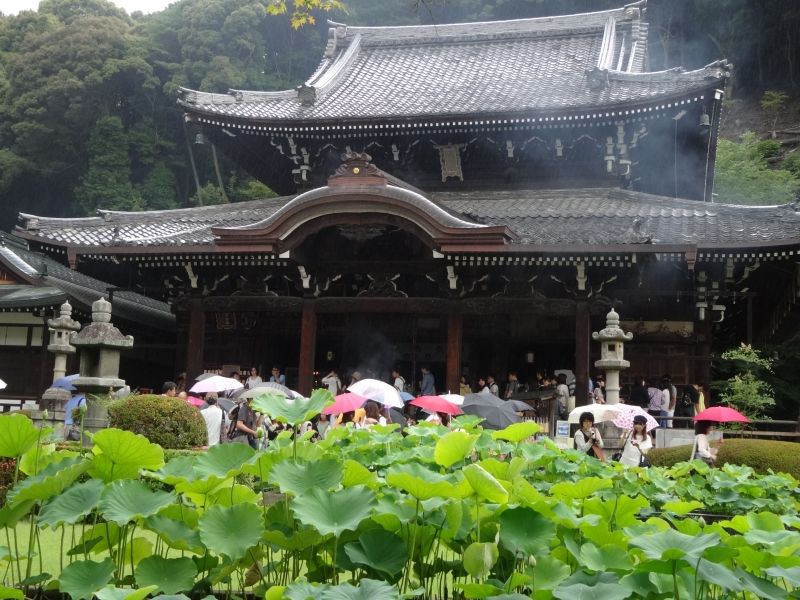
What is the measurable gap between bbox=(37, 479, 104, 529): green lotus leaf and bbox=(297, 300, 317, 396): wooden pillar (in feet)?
41.6

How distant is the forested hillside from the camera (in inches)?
1679

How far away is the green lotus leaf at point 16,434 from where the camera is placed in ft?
12.3

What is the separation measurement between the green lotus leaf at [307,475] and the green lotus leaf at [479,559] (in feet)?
1.98

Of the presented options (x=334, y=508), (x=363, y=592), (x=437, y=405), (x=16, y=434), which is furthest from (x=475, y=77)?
(x=363, y=592)

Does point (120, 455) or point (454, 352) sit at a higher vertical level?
point (454, 352)

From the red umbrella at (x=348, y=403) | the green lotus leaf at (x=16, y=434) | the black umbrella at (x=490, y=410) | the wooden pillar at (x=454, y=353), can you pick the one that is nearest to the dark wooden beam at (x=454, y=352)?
the wooden pillar at (x=454, y=353)

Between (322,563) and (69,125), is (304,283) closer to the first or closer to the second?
(322,563)

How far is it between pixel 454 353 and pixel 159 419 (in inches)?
275

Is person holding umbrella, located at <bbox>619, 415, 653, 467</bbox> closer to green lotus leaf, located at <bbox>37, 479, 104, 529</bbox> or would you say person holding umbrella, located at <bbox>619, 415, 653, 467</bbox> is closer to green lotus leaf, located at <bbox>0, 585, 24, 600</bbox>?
green lotus leaf, located at <bbox>37, 479, 104, 529</bbox>

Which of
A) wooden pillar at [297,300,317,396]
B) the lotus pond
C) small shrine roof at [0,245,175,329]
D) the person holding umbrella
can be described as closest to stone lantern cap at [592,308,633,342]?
the person holding umbrella

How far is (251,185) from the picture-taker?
42.4 meters

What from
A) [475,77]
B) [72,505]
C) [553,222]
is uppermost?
[475,77]

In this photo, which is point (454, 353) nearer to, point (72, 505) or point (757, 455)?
point (757, 455)

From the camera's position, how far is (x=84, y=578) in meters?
3.23
